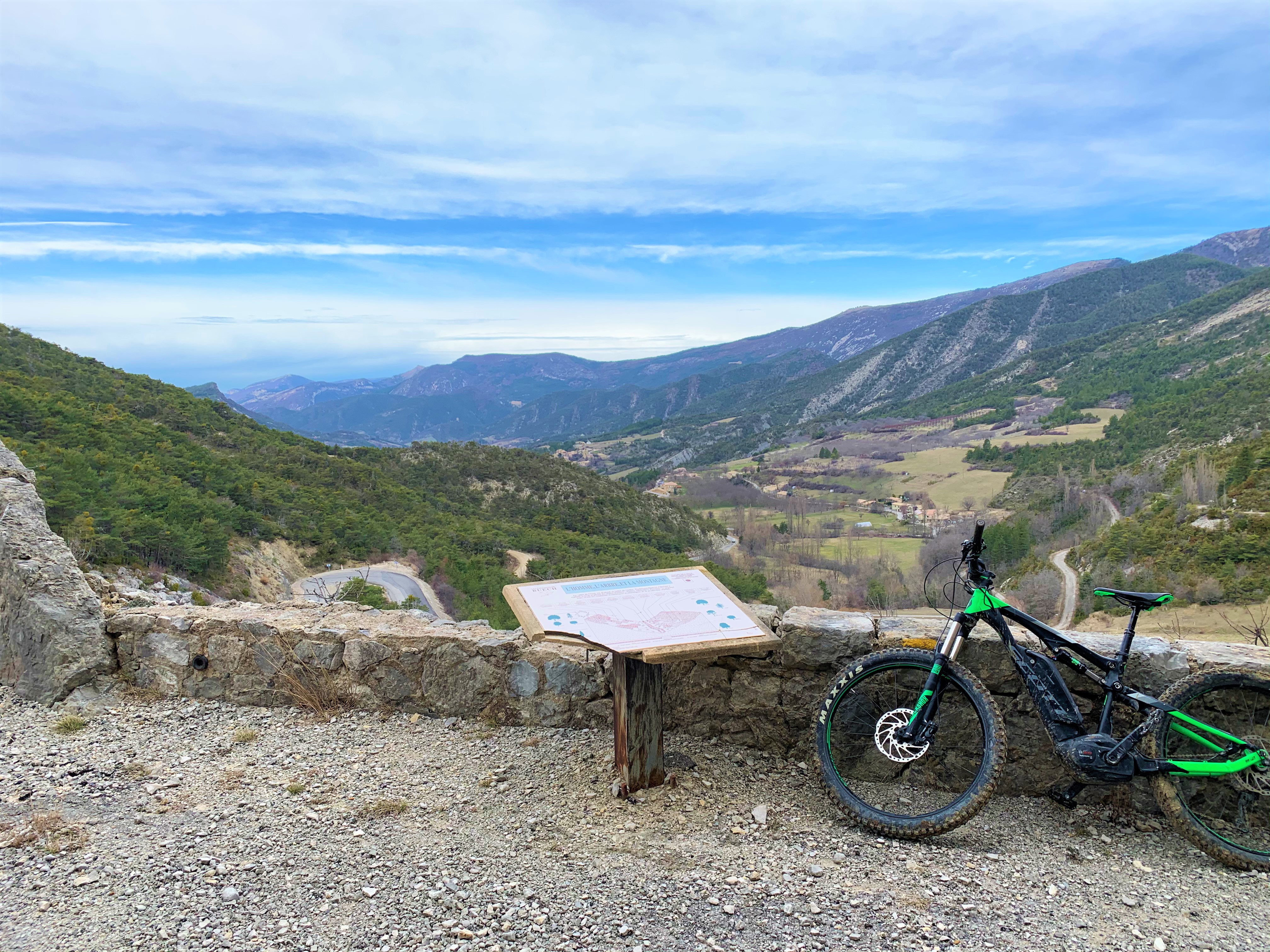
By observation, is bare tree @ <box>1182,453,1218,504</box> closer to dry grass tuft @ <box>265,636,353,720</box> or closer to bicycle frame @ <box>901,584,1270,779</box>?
bicycle frame @ <box>901,584,1270,779</box>

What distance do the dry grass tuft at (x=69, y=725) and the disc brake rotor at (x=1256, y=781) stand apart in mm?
6711

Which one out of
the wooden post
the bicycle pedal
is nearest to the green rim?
the bicycle pedal

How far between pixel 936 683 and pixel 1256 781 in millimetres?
1545

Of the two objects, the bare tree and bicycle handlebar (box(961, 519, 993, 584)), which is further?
the bare tree

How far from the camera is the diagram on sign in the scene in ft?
11.5

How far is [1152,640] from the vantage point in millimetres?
3818

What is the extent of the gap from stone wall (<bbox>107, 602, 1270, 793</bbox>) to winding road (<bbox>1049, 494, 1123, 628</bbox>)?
2622 centimetres

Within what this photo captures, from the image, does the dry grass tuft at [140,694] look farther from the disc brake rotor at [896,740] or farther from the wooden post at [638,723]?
the disc brake rotor at [896,740]

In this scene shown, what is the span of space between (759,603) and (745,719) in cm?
95

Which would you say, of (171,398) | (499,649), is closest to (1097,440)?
(171,398)

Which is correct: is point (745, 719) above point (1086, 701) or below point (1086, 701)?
below

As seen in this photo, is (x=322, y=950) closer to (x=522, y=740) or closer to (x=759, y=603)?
(x=522, y=740)

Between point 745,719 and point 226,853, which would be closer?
point 226,853

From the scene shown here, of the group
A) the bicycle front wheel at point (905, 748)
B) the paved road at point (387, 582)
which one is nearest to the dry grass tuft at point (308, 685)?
the bicycle front wheel at point (905, 748)
